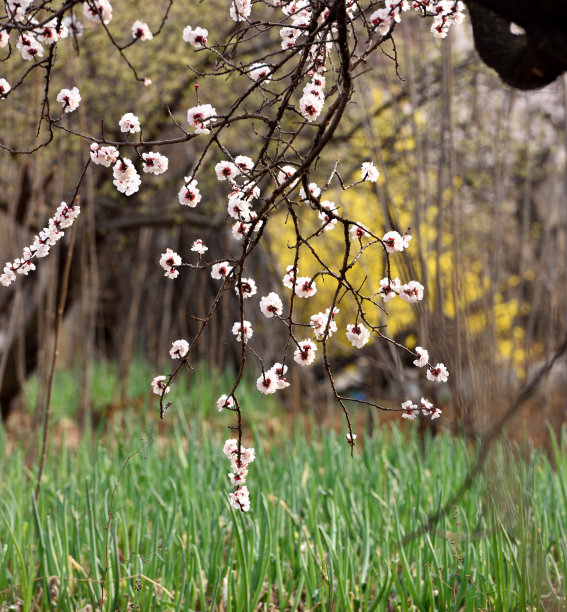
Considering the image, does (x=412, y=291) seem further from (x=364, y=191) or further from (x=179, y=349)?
(x=364, y=191)

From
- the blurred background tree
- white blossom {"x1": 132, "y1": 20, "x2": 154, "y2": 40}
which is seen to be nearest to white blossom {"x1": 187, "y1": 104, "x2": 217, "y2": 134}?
white blossom {"x1": 132, "y1": 20, "x2": 154, "y2": 40}

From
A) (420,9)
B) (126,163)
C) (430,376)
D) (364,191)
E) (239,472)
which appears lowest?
(239,472)

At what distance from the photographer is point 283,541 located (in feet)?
7.49

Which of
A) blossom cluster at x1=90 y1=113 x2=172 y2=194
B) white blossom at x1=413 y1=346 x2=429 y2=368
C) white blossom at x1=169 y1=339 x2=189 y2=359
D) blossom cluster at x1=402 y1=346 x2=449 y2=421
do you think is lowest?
blossom cluster at x1=402 y1=346 x2=449 y2=421

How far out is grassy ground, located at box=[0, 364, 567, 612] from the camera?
1.85 meters

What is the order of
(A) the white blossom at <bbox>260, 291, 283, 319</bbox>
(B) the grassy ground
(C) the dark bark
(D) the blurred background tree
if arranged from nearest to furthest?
(C) the dark bark, (A) the white blossom at <bbox>260, 291, 283, 319</bbox>, (B) the grassy ground, (D) the blurred background tree

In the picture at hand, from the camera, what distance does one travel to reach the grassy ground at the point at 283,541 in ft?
6.08

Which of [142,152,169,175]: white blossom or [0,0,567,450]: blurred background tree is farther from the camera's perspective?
[0,0,567,450]: blurred background tree

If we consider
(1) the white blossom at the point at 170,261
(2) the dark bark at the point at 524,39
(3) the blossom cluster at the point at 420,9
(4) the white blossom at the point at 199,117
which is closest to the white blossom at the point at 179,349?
(1) the white blossom at the point at 170,261

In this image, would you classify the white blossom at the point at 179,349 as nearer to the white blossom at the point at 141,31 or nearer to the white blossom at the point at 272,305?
the white blossom at the point at 272,305

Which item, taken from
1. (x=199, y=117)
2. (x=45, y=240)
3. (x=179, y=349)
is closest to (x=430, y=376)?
(x=179, y=349)

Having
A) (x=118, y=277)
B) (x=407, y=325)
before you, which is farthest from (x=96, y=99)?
(x=407, y=325)

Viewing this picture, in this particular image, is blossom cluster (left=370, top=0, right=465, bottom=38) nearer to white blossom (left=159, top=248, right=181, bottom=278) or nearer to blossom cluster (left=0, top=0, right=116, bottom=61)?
blossom cluster (left=0, top=0, right=116, bottom=61)

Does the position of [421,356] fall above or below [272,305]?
below
